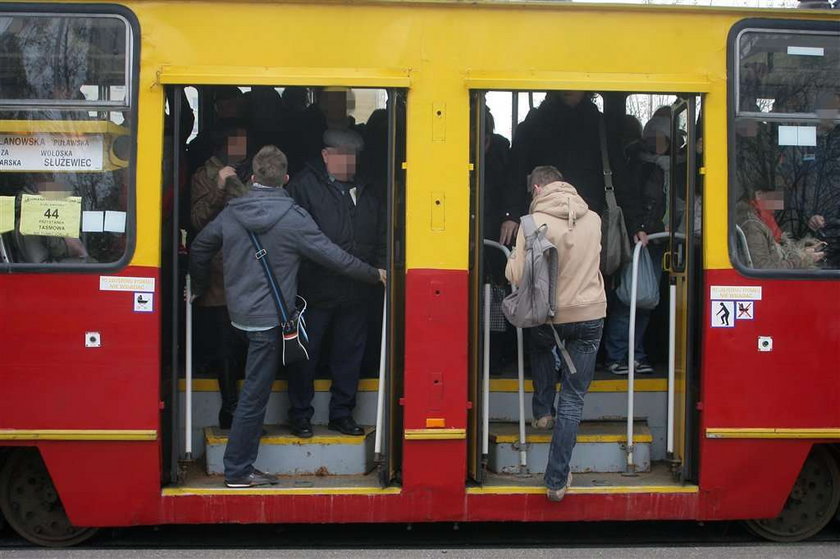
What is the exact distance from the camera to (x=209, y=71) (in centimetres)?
488

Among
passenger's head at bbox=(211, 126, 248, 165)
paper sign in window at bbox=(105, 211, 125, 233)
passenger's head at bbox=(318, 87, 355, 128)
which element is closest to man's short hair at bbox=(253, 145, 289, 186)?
passenger's head at bbox=(211, 126, 248, 165)

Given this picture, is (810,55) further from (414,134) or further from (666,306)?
(414,134)

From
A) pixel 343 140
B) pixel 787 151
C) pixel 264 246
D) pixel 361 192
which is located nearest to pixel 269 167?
pixel 264 246

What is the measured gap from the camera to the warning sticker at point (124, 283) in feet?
16.0

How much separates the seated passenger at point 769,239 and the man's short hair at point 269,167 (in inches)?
97.8

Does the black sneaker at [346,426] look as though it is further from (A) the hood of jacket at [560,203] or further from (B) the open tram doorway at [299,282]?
(A) the hood of jacket at [560,203]

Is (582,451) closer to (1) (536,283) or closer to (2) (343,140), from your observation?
(1) (536,283)

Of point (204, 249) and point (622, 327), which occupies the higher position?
point (204, 249)

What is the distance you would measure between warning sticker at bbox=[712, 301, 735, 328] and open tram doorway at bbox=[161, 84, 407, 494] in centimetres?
168

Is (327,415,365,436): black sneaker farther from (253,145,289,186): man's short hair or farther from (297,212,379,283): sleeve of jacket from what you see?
(253,145,289,186): man's short hair

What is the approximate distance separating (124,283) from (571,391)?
2437 mm

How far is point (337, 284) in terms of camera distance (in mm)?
5520

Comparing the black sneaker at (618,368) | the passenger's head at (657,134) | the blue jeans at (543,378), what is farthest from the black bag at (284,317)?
the passenger's head at (657,134)

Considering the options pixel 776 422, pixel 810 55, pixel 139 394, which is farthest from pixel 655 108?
pixel 139 394
